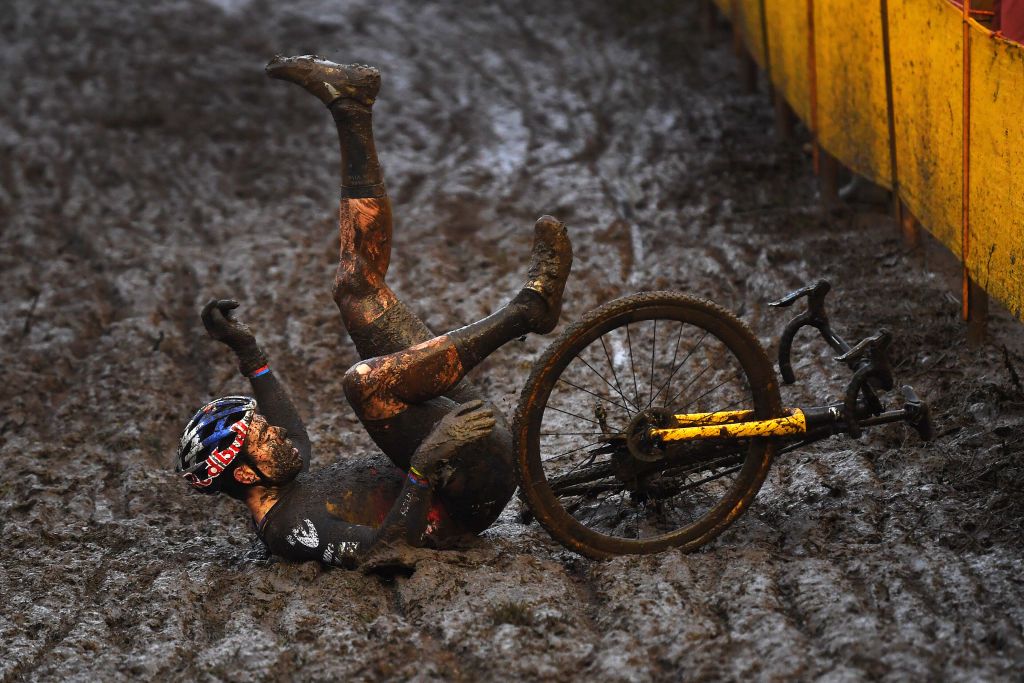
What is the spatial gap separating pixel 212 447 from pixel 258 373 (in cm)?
58

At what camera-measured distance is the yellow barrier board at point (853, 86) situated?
6566 millimetres

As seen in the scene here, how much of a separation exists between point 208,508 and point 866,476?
288 cm

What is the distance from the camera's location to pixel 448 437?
159 inches

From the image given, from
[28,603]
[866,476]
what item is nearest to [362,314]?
[28,603]

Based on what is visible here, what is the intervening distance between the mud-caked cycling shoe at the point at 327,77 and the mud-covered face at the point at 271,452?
1.27 m

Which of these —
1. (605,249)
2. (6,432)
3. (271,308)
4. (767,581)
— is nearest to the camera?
(767,581)

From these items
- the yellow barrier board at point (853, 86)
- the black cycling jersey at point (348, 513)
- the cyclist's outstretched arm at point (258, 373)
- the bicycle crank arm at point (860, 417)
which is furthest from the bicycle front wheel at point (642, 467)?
the yellow barrier board at point (853, 86)

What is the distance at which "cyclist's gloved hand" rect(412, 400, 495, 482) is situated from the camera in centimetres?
404

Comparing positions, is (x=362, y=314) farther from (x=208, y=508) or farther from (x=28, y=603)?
(x=28, y=603)

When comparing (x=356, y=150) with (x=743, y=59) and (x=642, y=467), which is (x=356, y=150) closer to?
(x=642, y=467)

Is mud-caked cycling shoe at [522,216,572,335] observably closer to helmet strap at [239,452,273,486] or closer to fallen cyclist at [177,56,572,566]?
fallen cyclist at [177,56,572,566]

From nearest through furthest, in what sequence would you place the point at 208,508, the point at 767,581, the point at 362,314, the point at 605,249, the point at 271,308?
1. the point at 767,581
2. the point at 362,314
3. the point at 208,508
4. the point at 271,308
5. the point at 605,249

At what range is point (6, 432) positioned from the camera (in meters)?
5.95

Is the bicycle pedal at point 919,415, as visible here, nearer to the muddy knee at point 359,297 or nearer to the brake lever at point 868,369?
the brake lever at point 868,369
